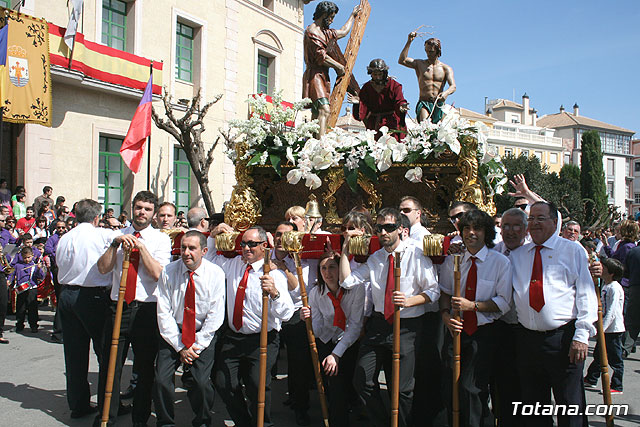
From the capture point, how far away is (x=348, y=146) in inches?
244

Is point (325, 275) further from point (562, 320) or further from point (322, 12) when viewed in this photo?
point (322, 12)

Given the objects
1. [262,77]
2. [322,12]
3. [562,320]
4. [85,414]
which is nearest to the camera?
[562,320]

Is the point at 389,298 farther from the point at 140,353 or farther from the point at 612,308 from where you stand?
the point at 612,308

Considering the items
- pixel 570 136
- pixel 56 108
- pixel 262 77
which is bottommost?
pixel 56 108

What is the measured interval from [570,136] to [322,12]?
6755 cm

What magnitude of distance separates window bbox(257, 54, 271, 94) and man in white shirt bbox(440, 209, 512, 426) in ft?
56.8

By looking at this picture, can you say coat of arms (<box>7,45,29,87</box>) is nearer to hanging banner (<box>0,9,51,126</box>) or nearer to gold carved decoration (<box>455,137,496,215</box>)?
hanging banner (<box>0,9,51,126</box>)

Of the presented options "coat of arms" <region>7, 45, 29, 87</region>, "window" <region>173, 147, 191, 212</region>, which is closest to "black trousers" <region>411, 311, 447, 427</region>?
"coat of arms" <region>7, 45, 29, 87</region>

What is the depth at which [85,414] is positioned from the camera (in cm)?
521

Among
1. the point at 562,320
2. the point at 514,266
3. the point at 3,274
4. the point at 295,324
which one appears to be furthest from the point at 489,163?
the point at 3,274

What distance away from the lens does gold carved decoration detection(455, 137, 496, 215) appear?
18.3 ft

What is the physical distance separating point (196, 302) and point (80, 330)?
1587 millimetres

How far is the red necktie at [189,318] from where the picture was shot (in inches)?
175

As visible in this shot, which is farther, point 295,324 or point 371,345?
point 295,324
